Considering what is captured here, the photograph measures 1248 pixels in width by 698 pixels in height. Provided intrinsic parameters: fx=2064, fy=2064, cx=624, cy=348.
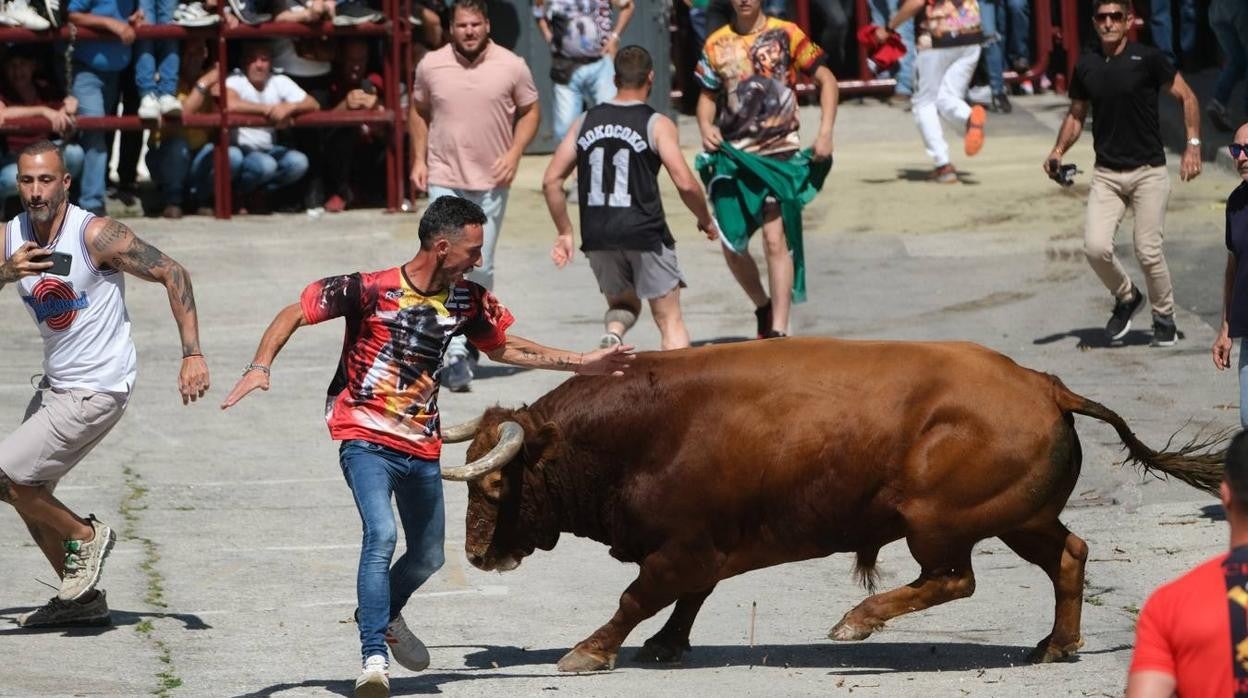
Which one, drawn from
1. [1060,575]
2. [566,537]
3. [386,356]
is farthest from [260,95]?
[1060,575]

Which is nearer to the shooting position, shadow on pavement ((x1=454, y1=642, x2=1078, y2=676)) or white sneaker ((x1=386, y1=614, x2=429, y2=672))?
white sneaker ((x1=386, y1=614, x2=429, y2=672))

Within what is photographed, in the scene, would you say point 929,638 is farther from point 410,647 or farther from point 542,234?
point 542,234

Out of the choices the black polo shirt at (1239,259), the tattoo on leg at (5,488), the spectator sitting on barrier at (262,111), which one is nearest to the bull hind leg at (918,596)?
the black polo shirt at (1239,259)

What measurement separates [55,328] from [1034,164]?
12.1 m

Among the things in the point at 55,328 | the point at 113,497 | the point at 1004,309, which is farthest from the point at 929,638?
the point at 1004,309

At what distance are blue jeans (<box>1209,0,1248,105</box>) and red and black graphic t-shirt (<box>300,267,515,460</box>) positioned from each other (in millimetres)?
12792

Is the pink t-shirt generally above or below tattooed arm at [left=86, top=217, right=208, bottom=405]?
below

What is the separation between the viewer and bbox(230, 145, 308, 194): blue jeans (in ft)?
53.8

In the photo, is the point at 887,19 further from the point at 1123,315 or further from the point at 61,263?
the point at 61,263

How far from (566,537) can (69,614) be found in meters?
2.49

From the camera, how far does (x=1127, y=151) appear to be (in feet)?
40.6

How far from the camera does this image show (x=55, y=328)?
784 centimetres

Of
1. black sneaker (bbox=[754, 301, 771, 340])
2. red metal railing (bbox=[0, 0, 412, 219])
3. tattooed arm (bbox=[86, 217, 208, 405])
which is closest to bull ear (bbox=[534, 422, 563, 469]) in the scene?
tattooed arm (bbox=[86, 217, 208, 405])

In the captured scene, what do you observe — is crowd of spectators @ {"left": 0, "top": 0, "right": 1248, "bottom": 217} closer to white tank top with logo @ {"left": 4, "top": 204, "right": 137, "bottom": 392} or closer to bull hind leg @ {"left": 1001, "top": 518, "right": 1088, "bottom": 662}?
white tank top with logo @ {"left": 4, "top": 204, "right": 137, "bottom": 392}
